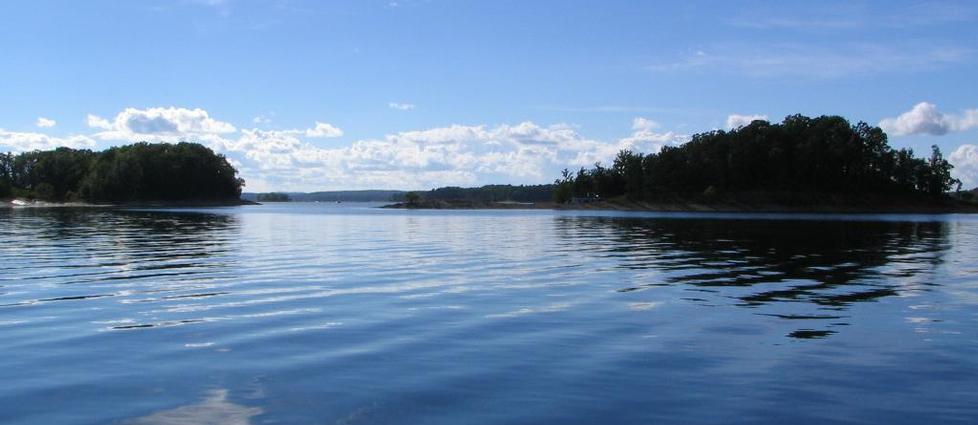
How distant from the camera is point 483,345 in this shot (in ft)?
48.9

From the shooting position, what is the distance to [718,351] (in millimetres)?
14445

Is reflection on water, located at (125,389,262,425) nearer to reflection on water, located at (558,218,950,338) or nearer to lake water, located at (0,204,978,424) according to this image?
lake water, located at (0,204,978,424)

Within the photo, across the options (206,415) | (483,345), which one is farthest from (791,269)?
(206,415)

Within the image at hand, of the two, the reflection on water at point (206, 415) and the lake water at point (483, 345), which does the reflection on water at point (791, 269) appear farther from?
the reflection on water at point (206, 415)

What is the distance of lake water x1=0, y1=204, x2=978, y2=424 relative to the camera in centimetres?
1052

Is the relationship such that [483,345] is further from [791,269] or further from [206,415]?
[791,269]

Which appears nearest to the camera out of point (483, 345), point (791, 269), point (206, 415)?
point (206, 415)

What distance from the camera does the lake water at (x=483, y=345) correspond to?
10.5 metres

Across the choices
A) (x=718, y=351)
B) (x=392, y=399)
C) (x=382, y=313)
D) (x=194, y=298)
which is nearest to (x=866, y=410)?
(x=718, y=351)

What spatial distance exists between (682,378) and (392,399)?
15.2ft

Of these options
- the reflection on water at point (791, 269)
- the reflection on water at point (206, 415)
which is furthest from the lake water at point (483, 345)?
the reflection on water at point (791, 269)

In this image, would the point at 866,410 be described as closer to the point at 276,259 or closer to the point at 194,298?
the point at 194,298

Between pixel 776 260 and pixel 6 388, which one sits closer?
pixel 6 388

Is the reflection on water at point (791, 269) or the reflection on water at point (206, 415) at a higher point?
the reflection on water at point (206, 415)
